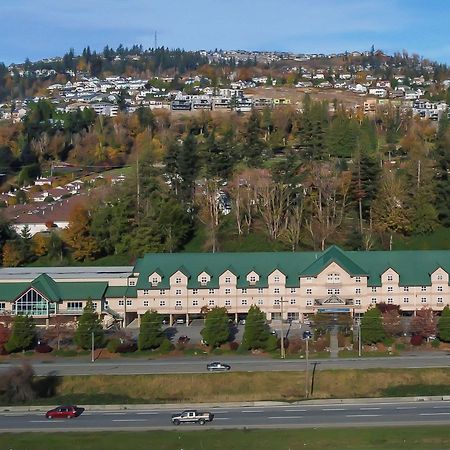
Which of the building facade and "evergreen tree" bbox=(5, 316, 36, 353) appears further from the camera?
the building facade

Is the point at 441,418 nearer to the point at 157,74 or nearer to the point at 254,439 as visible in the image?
the point at 254,439

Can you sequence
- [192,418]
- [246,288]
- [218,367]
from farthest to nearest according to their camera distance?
1. [246,288]
2. [218,367]
3. [192,418]

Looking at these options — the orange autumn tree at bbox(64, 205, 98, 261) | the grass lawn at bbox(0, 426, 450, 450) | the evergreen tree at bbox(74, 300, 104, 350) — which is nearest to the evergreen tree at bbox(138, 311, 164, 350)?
the evergreen tree at bbox(74, 300, 104, 350)

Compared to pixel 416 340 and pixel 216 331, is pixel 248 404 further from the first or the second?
pixel 416 340

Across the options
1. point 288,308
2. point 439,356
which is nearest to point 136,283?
point 288,308

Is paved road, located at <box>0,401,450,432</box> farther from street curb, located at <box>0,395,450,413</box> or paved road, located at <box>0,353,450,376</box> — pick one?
paved road, located at <box>0,353,450,376</box>

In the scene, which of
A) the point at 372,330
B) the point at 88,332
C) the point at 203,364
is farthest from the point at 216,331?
the point at 372,330
